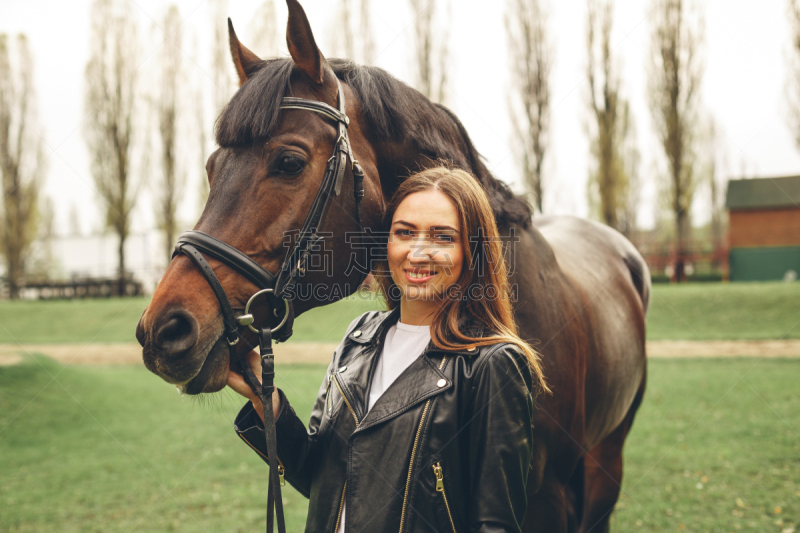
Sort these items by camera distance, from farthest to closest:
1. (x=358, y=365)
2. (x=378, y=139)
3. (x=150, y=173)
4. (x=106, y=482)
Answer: (x=150, y=173)
(x=106, y=482)
(x=378, y=139)
(x=358, y=365)

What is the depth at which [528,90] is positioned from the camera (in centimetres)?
1744

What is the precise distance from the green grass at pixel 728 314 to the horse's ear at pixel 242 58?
44.3 ft

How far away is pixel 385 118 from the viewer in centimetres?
198

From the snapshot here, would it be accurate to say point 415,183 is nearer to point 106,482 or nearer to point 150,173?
point 106,482

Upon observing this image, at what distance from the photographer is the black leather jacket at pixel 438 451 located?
1.27m

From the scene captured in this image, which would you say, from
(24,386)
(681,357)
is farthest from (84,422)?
(681,357)

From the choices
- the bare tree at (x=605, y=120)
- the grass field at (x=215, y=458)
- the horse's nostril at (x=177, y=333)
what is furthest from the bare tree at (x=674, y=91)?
the horse's nostril at (x=177, y=333)

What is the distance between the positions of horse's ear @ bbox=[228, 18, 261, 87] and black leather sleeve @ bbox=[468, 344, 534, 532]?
1442 millimetres

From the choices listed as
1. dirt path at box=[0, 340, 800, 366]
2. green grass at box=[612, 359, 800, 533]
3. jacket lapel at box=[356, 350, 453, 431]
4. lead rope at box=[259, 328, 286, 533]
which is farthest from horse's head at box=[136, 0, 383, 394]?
dirt path at box=[0, 340, 800, 366]

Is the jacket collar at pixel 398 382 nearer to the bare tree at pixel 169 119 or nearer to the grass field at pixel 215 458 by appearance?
the grass field at pixel 215 458

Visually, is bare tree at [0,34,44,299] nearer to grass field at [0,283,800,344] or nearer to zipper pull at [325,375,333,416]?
grass field at [0,283,800,344]

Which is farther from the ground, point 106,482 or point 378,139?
point 378,139

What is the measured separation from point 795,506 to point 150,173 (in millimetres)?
24429

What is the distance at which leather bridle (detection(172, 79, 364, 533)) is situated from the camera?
149cm
